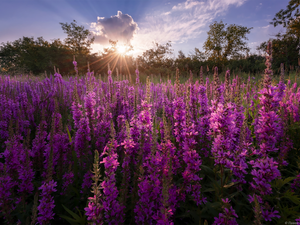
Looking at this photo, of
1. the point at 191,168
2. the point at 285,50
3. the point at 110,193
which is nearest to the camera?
the point at 110,193

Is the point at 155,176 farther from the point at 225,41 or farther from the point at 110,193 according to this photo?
the point at 225,41

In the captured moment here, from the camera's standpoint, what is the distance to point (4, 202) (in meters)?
1.43

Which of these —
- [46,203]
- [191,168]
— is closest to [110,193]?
[46,203]

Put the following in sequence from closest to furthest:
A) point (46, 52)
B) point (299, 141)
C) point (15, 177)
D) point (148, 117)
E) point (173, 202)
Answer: point (173, 202) < point (15, 177) < point (148, 117) < point (299, 141) < point (46, 52)

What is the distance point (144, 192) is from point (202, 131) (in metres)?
1.61

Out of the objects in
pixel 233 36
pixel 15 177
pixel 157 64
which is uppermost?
pixel 233 36

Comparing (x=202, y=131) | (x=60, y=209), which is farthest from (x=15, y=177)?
(x=202, y=131)

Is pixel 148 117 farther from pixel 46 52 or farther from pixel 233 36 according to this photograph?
pixel 233 36

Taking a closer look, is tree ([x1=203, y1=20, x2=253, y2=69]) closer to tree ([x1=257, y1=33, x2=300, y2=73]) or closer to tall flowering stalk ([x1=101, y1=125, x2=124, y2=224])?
tree ([x1=257, y1=33, x2=300, y2=73])

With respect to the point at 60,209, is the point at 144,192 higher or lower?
higher

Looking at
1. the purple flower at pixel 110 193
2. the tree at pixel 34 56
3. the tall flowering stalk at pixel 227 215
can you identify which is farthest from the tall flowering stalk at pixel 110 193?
the tree at pixel 34 56

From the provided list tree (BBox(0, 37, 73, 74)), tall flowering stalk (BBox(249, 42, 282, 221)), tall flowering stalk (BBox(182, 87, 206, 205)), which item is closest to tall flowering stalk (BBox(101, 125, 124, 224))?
tall flowering stalk (BBox(182, 87, 206, 205))

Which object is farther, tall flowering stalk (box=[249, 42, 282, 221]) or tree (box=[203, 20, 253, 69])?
tree (box=[203, 20, 253, 69])

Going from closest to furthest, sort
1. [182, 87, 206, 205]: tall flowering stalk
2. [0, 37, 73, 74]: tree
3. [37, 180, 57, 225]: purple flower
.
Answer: [37, 180, 57, 225]: purple flower < [182, 87, 206, 205]: tall flowering stalk < [0, 37, 73, 74]: tree
